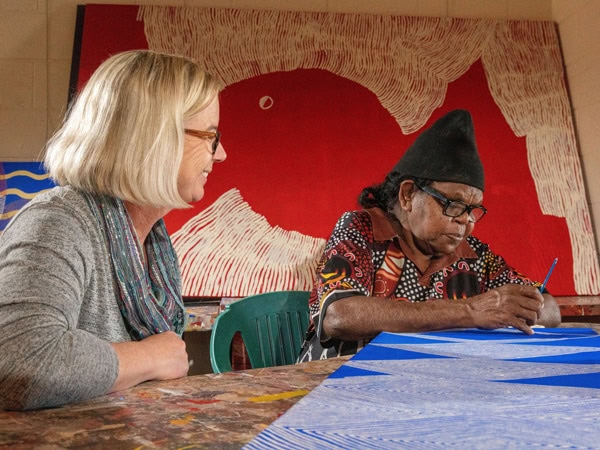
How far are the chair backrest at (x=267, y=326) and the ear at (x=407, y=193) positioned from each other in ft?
1.44

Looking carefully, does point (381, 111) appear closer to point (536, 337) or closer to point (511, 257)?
point (511, 257)

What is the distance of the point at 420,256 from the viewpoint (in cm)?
219

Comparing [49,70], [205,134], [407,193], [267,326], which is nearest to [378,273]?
[407,193]

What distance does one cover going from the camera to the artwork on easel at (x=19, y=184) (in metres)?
2.94

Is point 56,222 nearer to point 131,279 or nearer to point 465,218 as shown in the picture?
point 131,279

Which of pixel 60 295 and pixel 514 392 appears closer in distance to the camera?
pixel 514 392

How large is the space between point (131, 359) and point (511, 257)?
7.60 feet

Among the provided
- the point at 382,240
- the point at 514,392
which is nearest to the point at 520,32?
the point at 382,240

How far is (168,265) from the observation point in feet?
5.12

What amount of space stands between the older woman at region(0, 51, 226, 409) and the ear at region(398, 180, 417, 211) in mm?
854

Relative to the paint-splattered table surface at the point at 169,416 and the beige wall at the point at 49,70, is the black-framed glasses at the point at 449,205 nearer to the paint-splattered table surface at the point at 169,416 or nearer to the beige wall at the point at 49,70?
the paint-splattered table surface at the point at 169,416

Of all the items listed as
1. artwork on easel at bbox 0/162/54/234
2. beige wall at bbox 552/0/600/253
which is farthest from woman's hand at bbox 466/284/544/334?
artwork on easel at bbox 0/162/54/234

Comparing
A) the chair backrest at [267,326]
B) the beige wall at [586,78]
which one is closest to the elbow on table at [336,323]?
the chair backrest at [267,326]

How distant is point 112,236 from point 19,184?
189 centimetres
